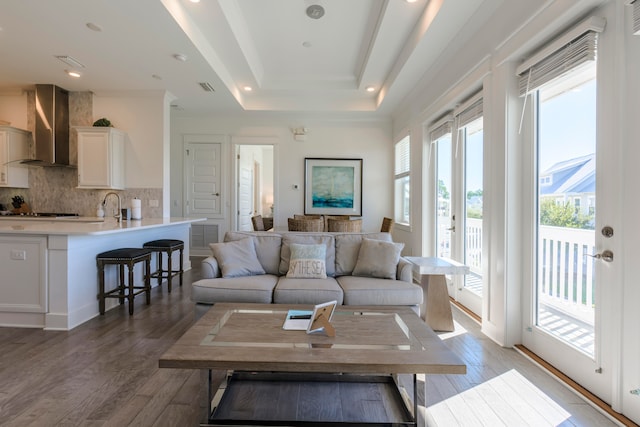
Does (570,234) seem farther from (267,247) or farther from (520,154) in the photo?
(267,247)

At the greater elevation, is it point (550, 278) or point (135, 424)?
point (550, 278)

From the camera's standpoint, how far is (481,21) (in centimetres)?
287

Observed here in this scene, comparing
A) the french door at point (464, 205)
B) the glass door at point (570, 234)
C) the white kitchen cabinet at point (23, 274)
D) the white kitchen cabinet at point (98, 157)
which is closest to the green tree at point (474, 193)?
the french door at point (464, 205)

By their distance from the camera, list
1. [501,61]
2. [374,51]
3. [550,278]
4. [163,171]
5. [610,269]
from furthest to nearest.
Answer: [163,171] → [374,51] → [501,61] → [550,278] → [610,269]

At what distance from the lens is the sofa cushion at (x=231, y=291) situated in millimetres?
2609

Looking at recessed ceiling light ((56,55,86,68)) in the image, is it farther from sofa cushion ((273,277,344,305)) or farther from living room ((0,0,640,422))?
sofa cushion ((273,277,344,305))

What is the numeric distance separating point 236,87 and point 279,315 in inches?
177

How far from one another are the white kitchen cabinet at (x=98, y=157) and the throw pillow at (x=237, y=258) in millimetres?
2946

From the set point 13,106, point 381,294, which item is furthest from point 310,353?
point 13,106

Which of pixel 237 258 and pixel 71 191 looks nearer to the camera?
pixel 237 258

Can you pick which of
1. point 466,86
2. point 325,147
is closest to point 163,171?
point 325,147

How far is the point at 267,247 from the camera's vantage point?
10.7 feet

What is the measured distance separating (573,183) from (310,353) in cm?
204

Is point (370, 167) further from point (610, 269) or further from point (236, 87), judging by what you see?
point (610, 269)
